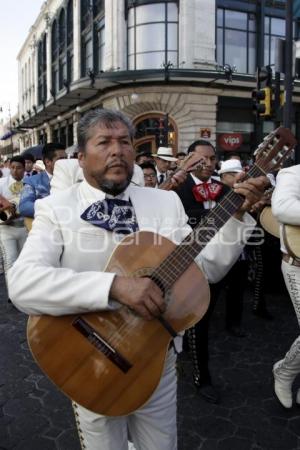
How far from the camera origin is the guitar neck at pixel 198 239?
1979mm

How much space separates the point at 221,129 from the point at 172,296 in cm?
2255

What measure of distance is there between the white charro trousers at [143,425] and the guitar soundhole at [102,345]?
0.80ft

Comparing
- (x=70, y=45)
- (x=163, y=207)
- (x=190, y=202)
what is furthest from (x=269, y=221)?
(x=70, y=45)

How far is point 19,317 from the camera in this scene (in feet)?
19.7

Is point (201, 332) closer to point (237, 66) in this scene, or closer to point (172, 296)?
point (172, 296)

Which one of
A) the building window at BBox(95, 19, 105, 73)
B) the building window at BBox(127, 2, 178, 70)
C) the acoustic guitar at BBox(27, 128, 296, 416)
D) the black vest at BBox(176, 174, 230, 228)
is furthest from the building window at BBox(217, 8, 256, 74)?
the acoustic guitar at BBox(27, 128, 296, 416)

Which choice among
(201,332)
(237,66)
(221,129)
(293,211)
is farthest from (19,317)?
(237,66)

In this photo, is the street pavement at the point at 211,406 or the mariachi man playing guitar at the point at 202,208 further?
the mariachi man playing guitar at the point at 202,208

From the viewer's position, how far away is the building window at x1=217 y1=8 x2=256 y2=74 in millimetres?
23312

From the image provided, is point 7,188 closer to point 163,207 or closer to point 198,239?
point 163,207

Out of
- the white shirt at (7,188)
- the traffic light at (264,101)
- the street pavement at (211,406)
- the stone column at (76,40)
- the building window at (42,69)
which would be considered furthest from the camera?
the building window at (42,69)

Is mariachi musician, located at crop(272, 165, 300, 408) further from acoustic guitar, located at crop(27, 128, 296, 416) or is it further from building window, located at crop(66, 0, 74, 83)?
building window, located at crop(66, 0, 74, 83)

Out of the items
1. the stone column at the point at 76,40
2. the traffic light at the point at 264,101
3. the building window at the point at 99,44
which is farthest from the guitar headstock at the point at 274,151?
the stone column at the point at 76,40

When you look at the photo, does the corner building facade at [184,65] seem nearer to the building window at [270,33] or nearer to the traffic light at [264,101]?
the building window at [270,33]
